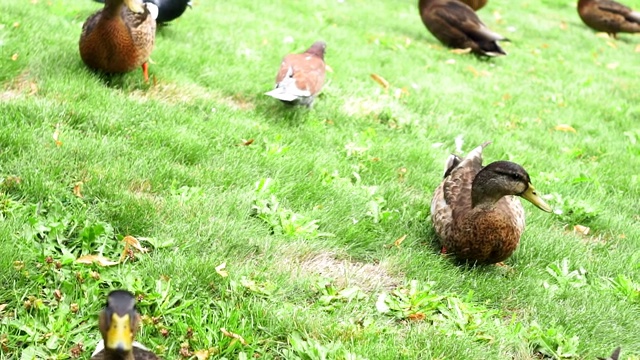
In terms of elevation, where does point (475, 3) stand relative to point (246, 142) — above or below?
below

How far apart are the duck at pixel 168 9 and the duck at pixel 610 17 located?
8.13 m

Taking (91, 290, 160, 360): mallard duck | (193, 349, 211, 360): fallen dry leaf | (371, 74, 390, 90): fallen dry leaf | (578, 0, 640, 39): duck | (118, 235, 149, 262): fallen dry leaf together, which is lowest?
(578, 0, 640, 39): duck

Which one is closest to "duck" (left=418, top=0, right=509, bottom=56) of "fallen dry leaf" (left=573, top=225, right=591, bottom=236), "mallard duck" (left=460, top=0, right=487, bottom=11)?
"mallard duck" (left=460, top=0, right=487, bottom=11)

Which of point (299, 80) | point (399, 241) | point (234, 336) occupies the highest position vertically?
point (299, 80)

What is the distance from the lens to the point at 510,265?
375 cm

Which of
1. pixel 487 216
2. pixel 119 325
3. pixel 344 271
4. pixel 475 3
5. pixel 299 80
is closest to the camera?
pixel 119 325

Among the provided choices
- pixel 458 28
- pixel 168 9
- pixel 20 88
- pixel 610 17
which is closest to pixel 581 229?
pixel 20 88

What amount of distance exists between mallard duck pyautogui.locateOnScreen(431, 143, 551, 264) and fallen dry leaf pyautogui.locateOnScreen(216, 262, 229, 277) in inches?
50.7

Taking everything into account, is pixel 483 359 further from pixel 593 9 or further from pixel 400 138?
pixel 593 9

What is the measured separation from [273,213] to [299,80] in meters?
1.66

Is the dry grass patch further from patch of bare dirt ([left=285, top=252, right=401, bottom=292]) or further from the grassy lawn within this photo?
patch of bare dirt ([left=285, top=252, right=401, bottom=292])

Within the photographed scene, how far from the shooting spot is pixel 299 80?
4.93m

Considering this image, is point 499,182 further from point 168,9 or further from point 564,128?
point 168,9

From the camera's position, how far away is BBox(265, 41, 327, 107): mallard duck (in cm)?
480
